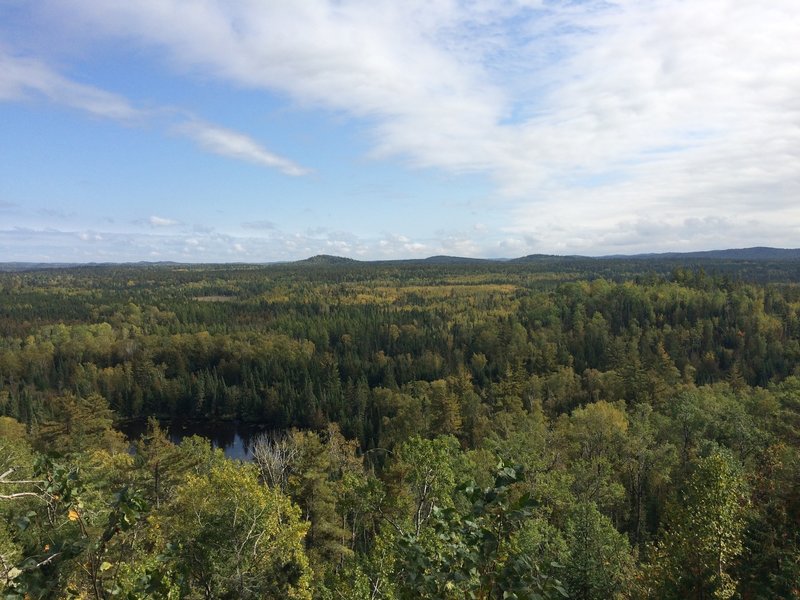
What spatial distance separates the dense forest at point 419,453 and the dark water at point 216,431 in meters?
3.69

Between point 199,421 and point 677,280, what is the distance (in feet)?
459

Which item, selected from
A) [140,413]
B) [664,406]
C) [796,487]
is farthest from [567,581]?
[140,413]

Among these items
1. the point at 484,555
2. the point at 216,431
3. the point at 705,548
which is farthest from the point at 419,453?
the point at 216,431

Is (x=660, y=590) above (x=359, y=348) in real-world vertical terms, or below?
above

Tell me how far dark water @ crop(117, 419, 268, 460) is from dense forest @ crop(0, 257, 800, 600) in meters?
3.69

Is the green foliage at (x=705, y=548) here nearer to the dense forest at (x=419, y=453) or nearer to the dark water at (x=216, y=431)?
the dense forest at (x=419, y=453)

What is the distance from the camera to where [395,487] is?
93.8ft

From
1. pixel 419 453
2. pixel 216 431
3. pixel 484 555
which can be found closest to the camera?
pixel 484 555

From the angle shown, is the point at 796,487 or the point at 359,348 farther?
the point at 359,348

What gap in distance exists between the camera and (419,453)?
58.1ft

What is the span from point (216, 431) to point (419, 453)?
3460 inches

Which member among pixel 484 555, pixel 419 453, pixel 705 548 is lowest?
pixel 705 548

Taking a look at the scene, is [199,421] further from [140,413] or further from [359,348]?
[359,348]

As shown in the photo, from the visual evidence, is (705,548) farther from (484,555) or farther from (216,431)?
(216,431)
